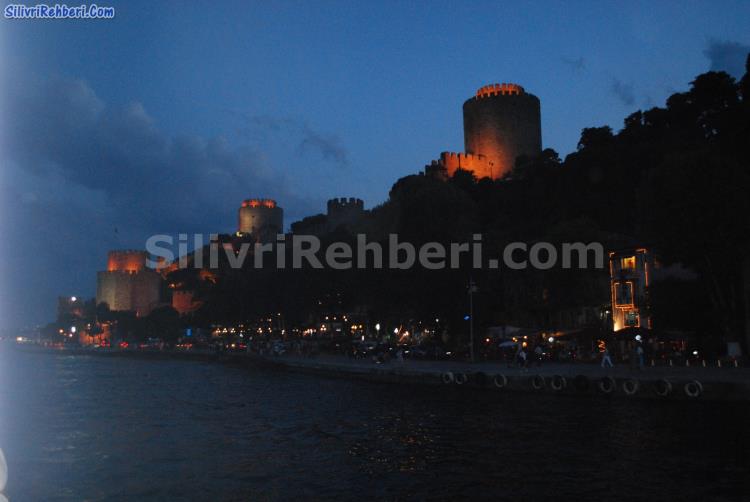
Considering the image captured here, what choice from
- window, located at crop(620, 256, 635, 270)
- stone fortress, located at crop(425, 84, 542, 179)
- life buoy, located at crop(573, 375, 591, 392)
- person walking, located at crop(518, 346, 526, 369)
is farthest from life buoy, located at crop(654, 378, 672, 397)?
stone fortress, located at crop(425, 84, 542, 179)

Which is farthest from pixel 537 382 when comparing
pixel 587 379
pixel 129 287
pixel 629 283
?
pixel 129 287

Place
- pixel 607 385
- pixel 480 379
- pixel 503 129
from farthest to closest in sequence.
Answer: pixel 503 129, pixel 480 379, pixel 607 385

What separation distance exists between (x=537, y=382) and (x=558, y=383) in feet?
3.02

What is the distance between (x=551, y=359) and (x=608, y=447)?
22.6m

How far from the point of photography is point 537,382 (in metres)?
25.9

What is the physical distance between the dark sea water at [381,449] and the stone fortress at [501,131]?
7065cm

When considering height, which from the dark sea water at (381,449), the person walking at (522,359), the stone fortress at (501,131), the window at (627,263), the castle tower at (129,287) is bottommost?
→ the dark sea water at (381,449)

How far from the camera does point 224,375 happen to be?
43.2 m

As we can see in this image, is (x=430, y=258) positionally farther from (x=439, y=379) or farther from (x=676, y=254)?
(x=676, y=254)

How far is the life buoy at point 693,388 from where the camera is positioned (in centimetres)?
2106

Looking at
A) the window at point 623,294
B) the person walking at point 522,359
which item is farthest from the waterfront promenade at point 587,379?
the window at point 623,294

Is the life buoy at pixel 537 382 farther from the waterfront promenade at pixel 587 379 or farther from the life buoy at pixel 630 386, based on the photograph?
the life buoy at pixel 630 386

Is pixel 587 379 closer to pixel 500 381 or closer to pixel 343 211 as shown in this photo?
pixel 500 381

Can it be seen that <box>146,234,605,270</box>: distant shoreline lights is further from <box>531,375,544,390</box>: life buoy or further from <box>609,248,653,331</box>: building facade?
<box>531,375,544,390</box>: life buoy
